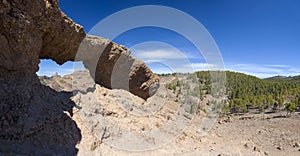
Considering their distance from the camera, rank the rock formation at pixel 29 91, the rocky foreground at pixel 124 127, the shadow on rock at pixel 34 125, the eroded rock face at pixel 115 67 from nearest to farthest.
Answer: the shadow on rock at pixel 34 125
the rock formation at pixel 29 91
the rocky foreground at pixel 124 127
the eroded rock face at pixel 115 67

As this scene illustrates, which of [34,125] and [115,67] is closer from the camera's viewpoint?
[34,125]

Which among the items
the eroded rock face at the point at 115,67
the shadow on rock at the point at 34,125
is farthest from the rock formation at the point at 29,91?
the eroded rock face at the point at 115,67

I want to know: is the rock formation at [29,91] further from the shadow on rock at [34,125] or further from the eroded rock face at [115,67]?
the eroded rock face at [115,67]

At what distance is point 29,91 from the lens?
8211mm

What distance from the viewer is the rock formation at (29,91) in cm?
720

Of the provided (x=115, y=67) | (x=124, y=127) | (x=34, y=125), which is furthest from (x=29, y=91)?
(x=115, y=67)

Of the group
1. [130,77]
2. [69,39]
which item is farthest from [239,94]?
[69,39]

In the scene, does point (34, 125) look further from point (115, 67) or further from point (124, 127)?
point (115, 67)

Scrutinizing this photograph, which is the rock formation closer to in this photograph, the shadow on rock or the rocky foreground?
the shadow on rock

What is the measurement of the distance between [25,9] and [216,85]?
6730 cm

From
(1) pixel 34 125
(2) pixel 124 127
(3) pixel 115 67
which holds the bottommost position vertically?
(2) pixel 124 127

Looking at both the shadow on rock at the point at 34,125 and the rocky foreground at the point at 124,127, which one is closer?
the shadow on rock at the point at 34,125

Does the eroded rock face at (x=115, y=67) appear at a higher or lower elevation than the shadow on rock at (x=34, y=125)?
higher

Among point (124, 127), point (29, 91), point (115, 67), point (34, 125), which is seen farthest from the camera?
point (115, 67)
